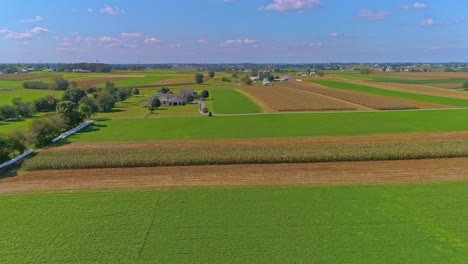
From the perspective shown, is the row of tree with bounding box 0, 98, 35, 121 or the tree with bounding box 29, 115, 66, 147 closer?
the tree with bounding box 29, 115, 66, 147

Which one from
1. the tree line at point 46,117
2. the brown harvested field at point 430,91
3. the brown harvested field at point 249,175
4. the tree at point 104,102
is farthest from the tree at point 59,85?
the brown harvested field at point 430,91

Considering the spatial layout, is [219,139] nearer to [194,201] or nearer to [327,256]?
[194,201]

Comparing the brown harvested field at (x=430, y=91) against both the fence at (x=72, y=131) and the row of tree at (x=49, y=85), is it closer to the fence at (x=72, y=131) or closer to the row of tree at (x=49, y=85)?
the fence at (x=72, y=131)

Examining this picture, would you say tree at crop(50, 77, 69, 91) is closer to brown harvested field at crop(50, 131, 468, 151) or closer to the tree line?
the tree line

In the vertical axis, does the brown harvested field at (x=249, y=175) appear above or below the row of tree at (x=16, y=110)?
below

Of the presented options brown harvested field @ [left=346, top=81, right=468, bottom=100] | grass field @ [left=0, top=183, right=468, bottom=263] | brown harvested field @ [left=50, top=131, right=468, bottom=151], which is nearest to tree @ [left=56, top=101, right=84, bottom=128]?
brown harvested field @ [left=50, top=131, right=468, bottom=151]
